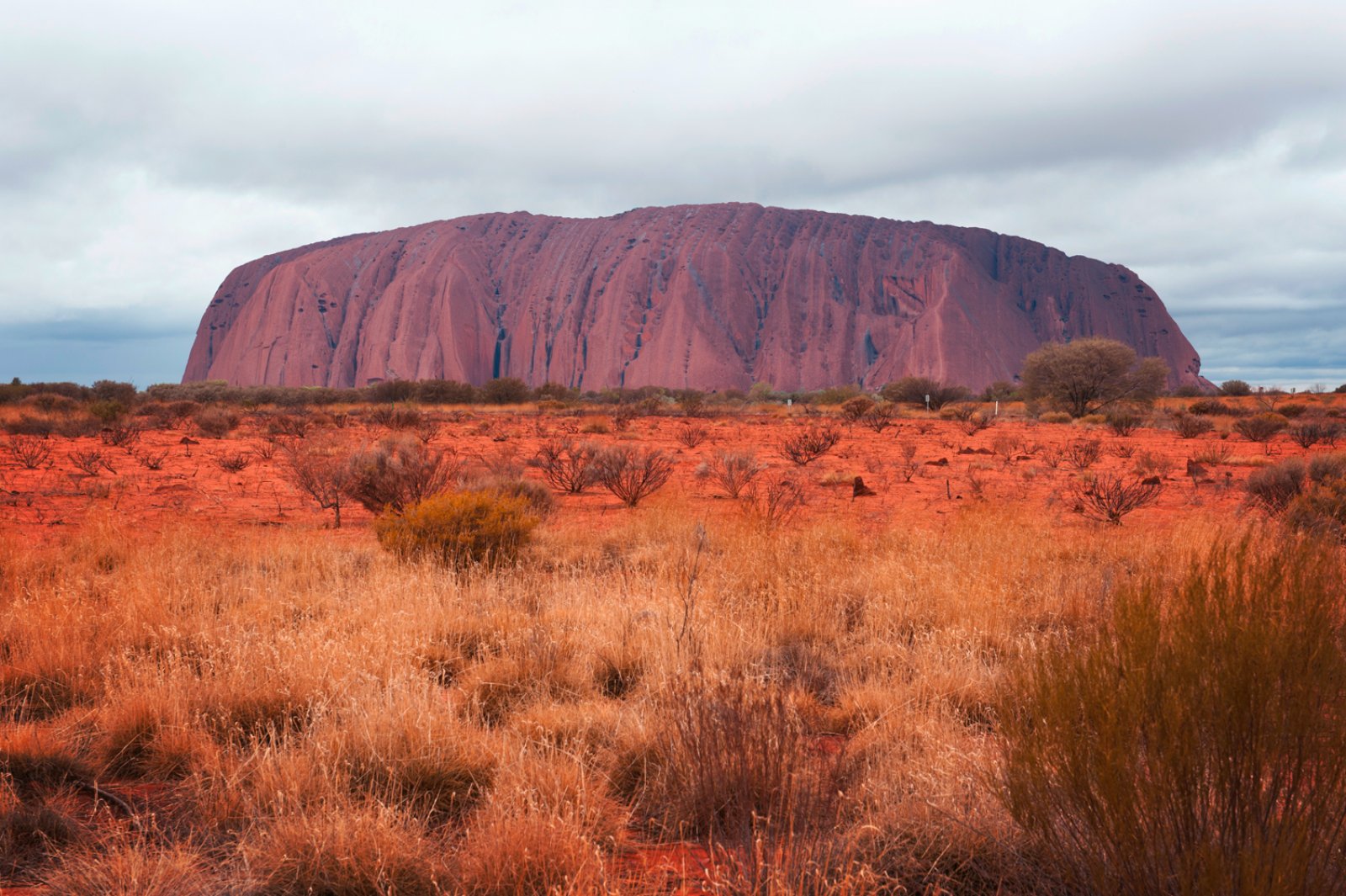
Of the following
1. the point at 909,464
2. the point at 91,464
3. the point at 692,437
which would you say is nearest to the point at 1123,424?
the point at 909,464

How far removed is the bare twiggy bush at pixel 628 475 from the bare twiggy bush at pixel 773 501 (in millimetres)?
1489

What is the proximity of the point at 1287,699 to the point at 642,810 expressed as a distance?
2.24m

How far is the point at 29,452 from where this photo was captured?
15.7 metres

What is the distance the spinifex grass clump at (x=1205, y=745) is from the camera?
1.92 m

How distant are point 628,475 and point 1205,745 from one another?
10.1m

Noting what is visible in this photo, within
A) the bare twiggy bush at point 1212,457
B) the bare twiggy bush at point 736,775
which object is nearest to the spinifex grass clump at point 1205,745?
the bare twiggy bush at point 736,775

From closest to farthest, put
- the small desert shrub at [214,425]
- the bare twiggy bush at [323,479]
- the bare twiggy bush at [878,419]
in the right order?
the bare twiggy bush at [323,479] → the small desert shrub at [214,425] → the bare twiggy bush at [878,419]

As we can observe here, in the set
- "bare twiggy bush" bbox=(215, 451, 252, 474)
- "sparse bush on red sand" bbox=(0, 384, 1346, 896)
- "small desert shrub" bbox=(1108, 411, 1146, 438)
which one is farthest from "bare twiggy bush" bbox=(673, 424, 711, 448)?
"small desert shrub" bbox=(1108, 411, 1146, 438)

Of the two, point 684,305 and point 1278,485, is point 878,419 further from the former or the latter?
point 684,305

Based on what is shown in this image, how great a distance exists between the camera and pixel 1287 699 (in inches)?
80.5

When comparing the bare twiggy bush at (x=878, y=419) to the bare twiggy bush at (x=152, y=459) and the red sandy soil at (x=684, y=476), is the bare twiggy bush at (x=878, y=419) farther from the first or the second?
the bare twiggy bush at (x=152, y=459)

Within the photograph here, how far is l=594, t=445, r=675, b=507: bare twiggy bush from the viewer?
11.6m

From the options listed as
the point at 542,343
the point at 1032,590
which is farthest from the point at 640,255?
the point at 1032,590

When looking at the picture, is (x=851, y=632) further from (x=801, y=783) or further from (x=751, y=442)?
(x=751, y=442)
